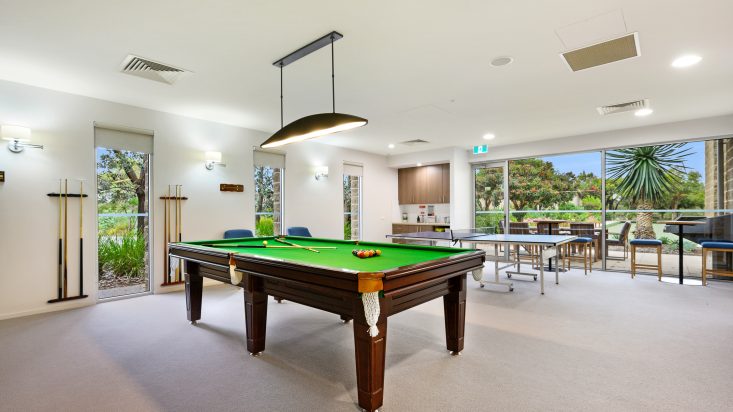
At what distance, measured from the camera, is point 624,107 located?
16.3 feet

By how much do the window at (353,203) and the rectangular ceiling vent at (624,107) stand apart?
15.6ft

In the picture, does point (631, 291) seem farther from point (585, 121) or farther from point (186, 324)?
point (186, 324)

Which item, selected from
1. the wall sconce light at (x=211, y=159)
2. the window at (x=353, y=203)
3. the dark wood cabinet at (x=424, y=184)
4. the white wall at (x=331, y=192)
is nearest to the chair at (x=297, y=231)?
the white wall at (x=331, y=192)

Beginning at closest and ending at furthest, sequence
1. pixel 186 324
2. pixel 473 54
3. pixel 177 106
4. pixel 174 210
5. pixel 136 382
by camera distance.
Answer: pixel 136 382, pixel 473 54, pixel 186 324, pixel 177 106, pixel 174 210

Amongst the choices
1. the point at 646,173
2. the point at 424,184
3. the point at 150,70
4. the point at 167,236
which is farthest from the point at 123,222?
the point at 646,173

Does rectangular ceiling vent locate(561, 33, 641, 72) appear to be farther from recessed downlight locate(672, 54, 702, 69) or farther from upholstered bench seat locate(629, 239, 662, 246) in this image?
upholstered bench seat locate(629, 239, 662, 246)

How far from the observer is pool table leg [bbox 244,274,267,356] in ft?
9.33

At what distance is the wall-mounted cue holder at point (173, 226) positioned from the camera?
501 centimetres

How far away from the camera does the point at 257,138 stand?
20.1 feet

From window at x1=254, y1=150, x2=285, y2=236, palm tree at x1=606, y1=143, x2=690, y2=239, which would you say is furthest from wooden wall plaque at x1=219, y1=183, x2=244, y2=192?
palm tree at x1=606, y1=143, x2=690, y2=239

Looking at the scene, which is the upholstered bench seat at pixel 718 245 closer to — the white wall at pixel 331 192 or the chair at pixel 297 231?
the white wall at pixel 331 192

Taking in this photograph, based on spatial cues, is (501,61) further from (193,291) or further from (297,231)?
(297,231)

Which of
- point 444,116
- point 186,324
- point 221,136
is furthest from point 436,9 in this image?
point 221,136

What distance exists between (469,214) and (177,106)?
20.6 ft
